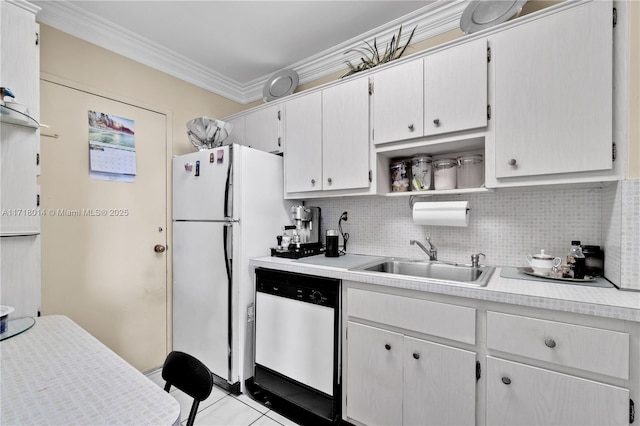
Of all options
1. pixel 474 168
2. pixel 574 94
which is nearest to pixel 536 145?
pixel 574 94

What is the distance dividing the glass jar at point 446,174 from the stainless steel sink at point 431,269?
0.54 meters

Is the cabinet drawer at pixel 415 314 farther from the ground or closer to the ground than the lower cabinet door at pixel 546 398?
farther from the ground

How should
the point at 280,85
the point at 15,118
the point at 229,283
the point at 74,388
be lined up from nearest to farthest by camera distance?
1. the point at 74,388
2. the point at 15,118
3. the point at 229,283
4. the point at 280,85

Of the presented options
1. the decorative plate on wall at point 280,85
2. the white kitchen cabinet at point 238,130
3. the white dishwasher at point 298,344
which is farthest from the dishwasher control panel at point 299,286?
the decorative plate on wall at point 280,85

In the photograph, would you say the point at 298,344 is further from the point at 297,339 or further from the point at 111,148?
the point at 111,148

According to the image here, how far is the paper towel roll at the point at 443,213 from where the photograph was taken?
173cm

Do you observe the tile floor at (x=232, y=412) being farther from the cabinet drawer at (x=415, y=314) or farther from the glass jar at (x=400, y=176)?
the glass jar at (x=400, y=176)

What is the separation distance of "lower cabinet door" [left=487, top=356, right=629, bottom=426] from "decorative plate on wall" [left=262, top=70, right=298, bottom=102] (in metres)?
2.51

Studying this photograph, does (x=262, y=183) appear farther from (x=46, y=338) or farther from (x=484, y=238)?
(x=484, y=238)

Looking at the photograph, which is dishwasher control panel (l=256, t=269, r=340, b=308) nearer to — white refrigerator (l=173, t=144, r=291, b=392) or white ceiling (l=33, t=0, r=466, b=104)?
white refrigerator (l=173, t=144, r=291, b=392)

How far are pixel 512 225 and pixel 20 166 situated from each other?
106 inches

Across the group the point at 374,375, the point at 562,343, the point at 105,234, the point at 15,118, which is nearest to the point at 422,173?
the point at 562,343

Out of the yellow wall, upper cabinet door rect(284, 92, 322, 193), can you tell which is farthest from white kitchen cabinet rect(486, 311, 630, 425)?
the yellow wall

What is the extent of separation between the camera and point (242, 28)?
215cm
